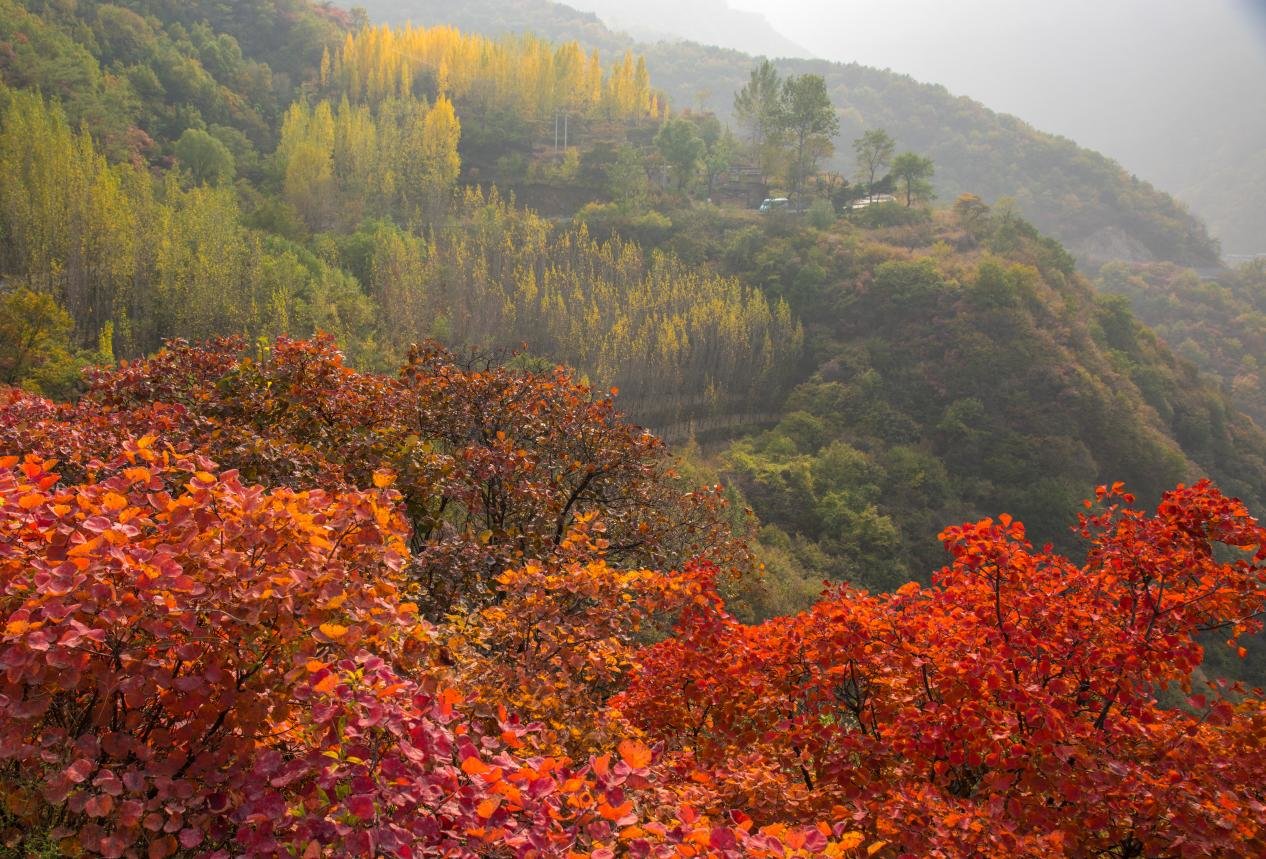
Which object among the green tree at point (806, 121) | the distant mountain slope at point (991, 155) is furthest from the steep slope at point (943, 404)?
the distant mountain slope at point (991, 155)

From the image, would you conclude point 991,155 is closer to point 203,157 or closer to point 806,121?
point 806,121

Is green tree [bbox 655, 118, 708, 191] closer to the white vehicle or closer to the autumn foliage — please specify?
the white vehicle

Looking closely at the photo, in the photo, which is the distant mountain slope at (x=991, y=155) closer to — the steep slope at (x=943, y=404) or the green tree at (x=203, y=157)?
the steep slope at (x=943, y=404)

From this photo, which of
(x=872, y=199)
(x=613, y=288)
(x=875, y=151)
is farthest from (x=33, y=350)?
(x=875, y=151)

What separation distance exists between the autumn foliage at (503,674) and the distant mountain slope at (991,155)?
2914 inches

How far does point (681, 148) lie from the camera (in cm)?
4753

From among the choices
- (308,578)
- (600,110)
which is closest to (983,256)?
(600,110)

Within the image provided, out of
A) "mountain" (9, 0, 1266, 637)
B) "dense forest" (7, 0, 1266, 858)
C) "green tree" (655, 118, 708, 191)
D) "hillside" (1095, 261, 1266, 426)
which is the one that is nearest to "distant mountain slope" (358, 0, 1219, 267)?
"hillside" (1095, 261, 1266, 426)

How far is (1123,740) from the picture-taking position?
12.6 feet

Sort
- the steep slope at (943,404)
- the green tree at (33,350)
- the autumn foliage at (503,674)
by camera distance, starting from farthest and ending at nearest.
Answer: the steep slope at (943,404) → the green tree at (33,350) → the autumn foliage at (503,674)

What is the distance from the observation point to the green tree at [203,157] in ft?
113

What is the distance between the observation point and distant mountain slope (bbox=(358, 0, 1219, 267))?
67.1 meters

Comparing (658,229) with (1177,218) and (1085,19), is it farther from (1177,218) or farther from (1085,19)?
(1085,19)

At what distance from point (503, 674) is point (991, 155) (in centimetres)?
9545
